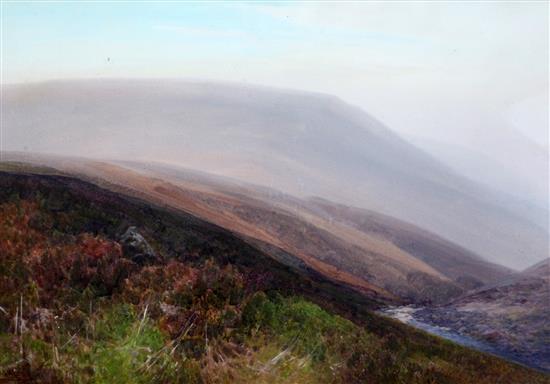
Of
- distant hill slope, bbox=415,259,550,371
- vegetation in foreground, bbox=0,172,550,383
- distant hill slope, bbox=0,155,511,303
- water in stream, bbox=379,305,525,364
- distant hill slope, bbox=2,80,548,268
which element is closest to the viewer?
vegetation in foreground, bbox=0,172,550,383

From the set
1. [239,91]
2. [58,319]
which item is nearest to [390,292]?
[58,319]

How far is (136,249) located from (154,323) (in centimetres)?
429

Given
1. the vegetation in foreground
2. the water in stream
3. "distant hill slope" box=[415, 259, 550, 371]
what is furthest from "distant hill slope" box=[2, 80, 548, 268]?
the vegetation in foreground

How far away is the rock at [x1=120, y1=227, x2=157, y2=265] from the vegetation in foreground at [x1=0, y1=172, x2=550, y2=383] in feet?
0.12

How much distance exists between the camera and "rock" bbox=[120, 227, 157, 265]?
12484 millimetres

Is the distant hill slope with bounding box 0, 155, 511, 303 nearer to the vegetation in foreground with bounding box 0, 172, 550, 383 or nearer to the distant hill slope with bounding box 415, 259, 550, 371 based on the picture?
the distant hill slope with bounding box 415, 259, 550, 371

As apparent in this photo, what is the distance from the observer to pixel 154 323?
8.94 meters

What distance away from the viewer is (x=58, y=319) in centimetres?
854

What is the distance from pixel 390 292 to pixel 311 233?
10.2 m

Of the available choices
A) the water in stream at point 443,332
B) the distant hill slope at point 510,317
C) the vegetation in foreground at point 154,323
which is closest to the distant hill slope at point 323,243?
the water in stream at point 443,332

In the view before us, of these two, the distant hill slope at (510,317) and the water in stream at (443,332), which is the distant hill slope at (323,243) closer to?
the water in stream at (443,332)

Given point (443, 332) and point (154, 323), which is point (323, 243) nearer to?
point (443, 332)

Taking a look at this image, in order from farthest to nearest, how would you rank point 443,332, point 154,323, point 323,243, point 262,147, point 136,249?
point 262,147, point 323,243, point 443,332, point 136,249, point 154,323

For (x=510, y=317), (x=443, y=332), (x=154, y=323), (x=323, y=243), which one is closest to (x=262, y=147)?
(x=323, y=243)
